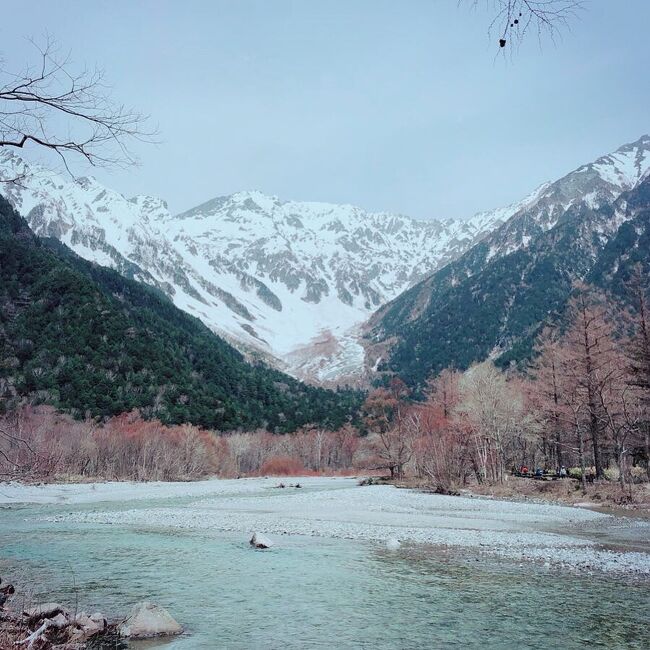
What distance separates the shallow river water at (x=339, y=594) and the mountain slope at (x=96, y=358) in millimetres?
91539

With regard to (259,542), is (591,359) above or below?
above

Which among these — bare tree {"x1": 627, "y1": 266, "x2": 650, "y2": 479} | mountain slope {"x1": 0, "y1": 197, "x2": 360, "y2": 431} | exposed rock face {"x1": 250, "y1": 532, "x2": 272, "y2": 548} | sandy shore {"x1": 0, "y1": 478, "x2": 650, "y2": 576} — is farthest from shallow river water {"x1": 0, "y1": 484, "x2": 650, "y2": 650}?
mountain slope {"x1": 0, "y1": 197, "x2": 360, "y2": 431}

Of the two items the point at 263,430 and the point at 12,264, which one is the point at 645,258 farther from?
the point at 12,264

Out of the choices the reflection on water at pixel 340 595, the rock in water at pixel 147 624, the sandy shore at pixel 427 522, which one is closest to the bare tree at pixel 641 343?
the sandy shore at pixel 427 522

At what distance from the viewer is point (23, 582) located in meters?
16.1

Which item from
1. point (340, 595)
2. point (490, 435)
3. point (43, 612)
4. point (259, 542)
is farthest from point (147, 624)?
point (490, 435)

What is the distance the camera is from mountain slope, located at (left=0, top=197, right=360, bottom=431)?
118188 mm

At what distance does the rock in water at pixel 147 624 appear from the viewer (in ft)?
37.2

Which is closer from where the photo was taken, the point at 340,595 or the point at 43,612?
the point at 43,612

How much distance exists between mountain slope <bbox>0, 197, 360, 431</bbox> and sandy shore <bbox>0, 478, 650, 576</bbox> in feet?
228

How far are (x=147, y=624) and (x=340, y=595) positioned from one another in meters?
5.37

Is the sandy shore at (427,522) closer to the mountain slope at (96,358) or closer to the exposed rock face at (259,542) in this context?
the exposed rock face at (259,542)

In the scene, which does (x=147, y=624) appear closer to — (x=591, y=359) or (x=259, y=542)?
(x=259, y=542)

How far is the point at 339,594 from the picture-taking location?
15.0 metres
